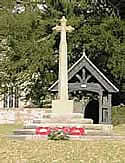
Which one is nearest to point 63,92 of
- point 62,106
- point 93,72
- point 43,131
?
point 62,106

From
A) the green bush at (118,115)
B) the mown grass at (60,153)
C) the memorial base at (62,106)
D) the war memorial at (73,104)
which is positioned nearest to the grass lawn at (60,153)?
the mown grass at (60,153)

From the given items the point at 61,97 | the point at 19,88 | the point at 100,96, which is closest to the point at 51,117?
the point at 61,97

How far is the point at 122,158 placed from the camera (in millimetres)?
11328

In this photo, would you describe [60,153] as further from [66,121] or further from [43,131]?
[66,121]

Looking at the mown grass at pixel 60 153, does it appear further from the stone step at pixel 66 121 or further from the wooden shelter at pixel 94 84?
the wooden shelter at pixel 94 84

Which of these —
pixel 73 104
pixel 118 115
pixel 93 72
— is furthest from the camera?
pixel 118 115

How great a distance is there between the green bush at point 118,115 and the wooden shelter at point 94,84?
33.6 inches

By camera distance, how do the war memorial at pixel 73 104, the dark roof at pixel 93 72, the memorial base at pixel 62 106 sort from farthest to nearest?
1. the dark roof at pixel 93 72
2. the memorial base at pixel 62 106
3. the war memorial at pixel 73 104

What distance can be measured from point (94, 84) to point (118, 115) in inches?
121

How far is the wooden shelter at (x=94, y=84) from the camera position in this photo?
2644 centimetres

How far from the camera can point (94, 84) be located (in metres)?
27.1

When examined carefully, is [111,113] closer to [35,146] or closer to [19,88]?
[19,88]

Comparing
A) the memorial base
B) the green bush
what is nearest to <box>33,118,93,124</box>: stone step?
the memorial base

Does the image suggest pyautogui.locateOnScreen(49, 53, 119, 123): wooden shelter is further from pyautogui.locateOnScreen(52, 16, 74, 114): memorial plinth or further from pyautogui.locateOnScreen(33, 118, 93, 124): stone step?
pyautogui.locateOnScreen(33, 118, 93, 124): stone step
